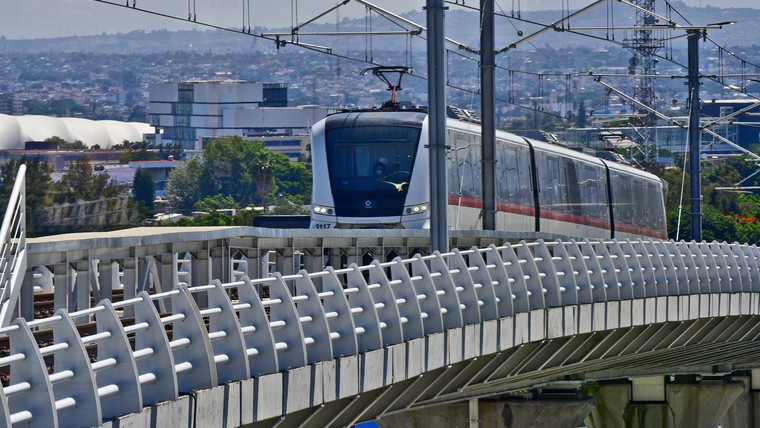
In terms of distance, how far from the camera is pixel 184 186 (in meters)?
99.9

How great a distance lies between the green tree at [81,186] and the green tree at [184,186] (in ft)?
174

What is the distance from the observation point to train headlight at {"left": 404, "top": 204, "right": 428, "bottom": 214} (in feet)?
115

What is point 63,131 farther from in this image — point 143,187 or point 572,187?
point 572,187

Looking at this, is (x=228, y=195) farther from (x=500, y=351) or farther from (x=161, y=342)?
(x=161, y=342)

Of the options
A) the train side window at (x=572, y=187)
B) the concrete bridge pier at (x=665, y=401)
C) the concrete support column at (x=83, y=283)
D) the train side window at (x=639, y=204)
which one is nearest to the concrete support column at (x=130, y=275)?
the concrete support column at (x=83, y=283)

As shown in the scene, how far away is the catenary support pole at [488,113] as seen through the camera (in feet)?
94.5

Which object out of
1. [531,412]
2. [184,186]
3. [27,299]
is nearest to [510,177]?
[531,412]

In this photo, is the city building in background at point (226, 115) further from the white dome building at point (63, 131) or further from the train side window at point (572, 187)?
the train side window at point (572, 187)

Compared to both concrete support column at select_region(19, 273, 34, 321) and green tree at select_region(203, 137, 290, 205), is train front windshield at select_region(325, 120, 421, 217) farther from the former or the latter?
green tree at select_region(203, 137, 290, 205)

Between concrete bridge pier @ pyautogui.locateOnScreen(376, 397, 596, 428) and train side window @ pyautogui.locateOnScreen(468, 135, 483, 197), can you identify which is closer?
concrete bridge pier @ pyautogui.locateOnScreen(376, 397, 596, 428)

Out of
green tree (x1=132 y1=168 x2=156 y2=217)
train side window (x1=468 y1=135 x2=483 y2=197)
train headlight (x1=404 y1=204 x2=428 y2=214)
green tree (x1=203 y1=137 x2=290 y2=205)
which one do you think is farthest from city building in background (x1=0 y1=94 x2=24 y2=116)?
train headlight (x1=404 y1=204 x2=428 y2=214)

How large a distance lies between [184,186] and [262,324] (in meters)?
85.5

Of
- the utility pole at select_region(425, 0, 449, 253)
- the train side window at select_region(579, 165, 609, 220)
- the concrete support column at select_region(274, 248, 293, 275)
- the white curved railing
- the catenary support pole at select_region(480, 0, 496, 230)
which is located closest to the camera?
the white curved railing

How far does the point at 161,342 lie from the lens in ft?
42.3
